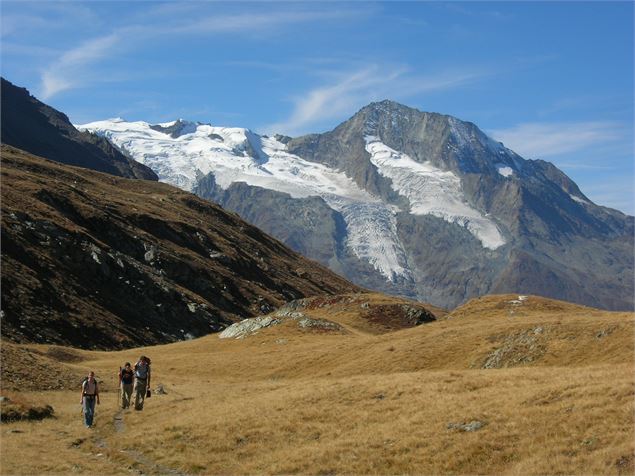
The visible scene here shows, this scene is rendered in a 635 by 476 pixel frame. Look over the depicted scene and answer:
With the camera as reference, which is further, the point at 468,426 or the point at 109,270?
the point at 109,270

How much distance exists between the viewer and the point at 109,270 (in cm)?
11488

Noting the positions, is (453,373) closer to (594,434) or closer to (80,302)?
Result: (594,434)

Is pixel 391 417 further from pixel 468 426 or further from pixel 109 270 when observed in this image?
pixel 109 270

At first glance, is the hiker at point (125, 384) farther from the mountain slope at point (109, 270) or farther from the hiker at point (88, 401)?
the mountain slope at point (109, 270)

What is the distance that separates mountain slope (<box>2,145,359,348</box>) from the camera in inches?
3652

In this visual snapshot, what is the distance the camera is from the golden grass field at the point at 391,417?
2281 centimetres

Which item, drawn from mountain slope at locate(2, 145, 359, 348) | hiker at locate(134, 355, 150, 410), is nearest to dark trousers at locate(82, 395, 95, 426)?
hiker at locate(134, 355, 150, 410)

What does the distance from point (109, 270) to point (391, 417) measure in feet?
311

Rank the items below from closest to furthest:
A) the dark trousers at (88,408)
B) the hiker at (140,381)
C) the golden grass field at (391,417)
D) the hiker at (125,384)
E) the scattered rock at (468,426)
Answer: the golden grass field at (391,417) < the scattered rock at (468,426) < the dark trousers at (88,408) < the hiker at (140,381) < the hiker at (125,384)

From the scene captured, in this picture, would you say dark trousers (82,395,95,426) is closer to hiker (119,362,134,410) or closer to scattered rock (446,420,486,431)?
hiker (119,362,134,410)

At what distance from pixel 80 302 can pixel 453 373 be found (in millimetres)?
75768

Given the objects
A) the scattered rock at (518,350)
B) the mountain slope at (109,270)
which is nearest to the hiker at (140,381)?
the scattered rock at (518,350)

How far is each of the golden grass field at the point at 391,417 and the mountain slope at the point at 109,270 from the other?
145 ft

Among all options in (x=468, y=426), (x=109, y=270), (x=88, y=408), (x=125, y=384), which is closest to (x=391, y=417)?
(x=468, y=426)
